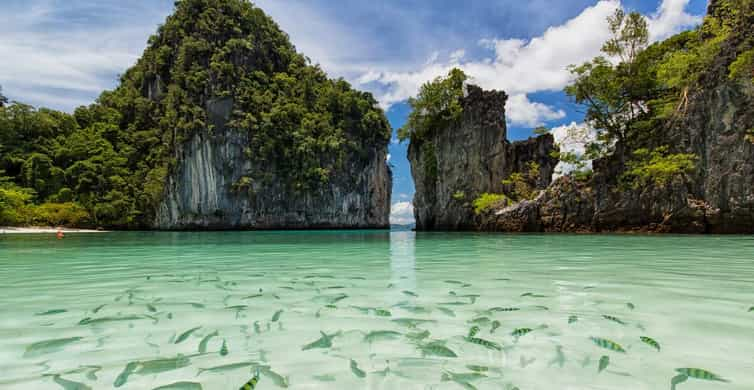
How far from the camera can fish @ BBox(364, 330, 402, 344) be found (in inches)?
88.2

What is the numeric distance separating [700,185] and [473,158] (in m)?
13.3

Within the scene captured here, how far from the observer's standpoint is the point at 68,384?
1618mm

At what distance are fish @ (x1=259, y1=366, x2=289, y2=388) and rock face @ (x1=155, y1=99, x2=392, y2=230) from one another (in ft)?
123

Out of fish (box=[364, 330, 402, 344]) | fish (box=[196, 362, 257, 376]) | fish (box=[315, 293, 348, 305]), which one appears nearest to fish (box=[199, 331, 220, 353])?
fish (box=[196, 362, 257, 376])

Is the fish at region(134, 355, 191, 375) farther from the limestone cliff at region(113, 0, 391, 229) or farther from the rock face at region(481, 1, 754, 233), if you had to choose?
the limestone cliff at region(113, 0, 391, 229)

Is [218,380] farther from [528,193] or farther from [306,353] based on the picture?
[528,193]

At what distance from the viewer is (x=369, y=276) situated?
4867 millimetres

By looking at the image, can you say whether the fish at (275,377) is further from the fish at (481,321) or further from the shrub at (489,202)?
the shrub at (489,202)

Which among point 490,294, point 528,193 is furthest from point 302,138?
point 490,294

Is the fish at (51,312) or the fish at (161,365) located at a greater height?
the fish at (161,365)

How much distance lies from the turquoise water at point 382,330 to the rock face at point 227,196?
33668mm

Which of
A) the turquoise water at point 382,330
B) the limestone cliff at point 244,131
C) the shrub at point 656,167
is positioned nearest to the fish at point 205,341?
the turquoise water at point 382,330

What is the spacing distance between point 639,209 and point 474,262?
43.0 feet

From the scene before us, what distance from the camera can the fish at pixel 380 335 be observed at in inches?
88.2
